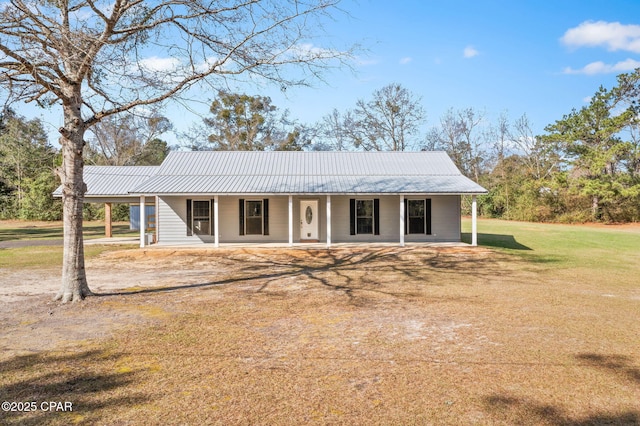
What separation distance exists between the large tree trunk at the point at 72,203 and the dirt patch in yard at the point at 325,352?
407 mm

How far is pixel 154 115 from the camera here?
879cm

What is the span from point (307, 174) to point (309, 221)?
2.26m

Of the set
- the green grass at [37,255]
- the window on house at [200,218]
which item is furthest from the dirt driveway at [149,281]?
the window on house at [200,218]

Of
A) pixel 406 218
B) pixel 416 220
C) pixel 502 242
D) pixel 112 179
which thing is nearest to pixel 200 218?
pixel 112 179

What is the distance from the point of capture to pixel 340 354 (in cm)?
504

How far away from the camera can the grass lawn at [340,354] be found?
364cm

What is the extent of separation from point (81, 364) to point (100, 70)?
5433 millimetres

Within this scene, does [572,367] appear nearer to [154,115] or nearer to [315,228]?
[154,115]

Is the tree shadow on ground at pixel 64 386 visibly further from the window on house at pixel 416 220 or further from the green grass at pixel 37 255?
the window on house at pixel 416 220

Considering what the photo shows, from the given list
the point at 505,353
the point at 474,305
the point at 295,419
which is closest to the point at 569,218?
the point at 474,305

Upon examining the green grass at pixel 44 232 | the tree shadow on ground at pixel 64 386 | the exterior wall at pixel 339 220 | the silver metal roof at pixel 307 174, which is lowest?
the tree shadow on ground at pixel 64 386

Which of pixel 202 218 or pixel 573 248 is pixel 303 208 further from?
pixel 573 248

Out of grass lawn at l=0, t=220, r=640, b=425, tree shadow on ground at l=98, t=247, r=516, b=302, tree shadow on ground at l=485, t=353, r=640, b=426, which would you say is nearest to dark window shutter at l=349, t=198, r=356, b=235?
tree shadow on ground at l=98, t=247, r=516, b=302

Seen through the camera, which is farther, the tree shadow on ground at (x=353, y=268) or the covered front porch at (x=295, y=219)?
the covered front porch at (x=295, y=219)
